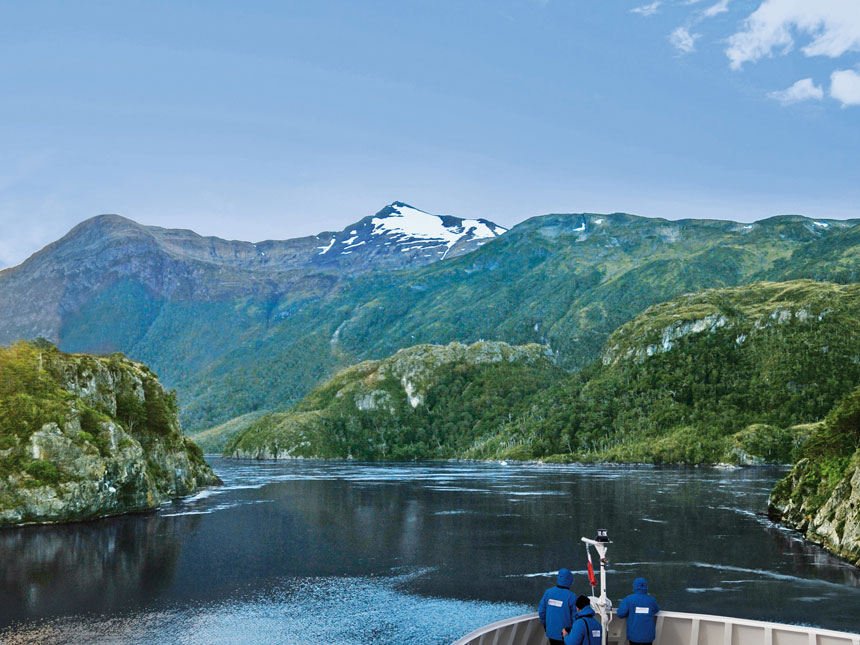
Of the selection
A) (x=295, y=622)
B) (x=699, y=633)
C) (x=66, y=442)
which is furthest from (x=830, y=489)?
(x=66, y=442)

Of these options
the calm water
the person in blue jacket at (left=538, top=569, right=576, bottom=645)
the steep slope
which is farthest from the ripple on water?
the steep slope

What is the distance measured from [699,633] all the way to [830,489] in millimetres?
85978

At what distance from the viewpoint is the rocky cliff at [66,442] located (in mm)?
122750

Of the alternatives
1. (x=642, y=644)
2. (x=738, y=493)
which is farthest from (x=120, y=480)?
(x=738, y=493)

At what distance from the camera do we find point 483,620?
6475 centimetres

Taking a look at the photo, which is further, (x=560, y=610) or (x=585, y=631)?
(x=560, y=610)

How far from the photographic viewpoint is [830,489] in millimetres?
106812

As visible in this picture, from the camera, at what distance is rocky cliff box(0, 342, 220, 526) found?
4833 inches

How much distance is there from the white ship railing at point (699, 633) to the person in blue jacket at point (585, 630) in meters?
4.79

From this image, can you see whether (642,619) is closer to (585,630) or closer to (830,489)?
(585,630)

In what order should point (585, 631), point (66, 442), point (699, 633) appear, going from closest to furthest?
1. point (585, 631)
2. point (699, 633)
3. point (66, 442)

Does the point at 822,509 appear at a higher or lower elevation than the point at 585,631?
lower

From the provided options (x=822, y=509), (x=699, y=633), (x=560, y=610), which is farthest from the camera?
(x=822, y=509)

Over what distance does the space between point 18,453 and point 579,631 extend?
11910 cm
